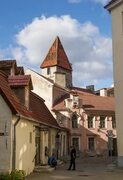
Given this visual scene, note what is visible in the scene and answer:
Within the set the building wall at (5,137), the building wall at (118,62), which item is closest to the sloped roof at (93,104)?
the building wall at (118,62)

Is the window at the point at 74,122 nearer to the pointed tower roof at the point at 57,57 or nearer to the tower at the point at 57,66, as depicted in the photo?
the tower at the point at 57,66

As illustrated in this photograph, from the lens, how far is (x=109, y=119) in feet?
184

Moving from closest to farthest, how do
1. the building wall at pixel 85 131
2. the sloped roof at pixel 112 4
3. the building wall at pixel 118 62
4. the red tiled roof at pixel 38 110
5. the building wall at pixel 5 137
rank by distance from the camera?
the building wall at pixel 5 137 → the red tiled roof at pixel 38 110 → the building wall at pixel 118 62 → the sloped roof at pixel 112 4 → the building wall at pixel 85 131

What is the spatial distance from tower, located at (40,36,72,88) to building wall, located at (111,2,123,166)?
4061 centimetres

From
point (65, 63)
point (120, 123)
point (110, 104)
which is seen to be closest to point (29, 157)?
point (120, 123)

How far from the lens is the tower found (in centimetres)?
7019

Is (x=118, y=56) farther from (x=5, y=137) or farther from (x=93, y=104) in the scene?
(x=93, y=104)

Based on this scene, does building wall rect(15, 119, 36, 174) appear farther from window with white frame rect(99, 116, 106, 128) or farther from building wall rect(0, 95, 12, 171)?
window with white frame rect(99, 116, 106, 128)

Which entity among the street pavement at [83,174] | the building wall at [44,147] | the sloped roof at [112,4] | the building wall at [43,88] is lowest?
the street pavement at [83,174]

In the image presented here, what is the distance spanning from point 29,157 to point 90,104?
1377 inches

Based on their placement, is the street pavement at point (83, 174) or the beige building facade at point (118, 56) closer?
the street pavement at point (83, 174)

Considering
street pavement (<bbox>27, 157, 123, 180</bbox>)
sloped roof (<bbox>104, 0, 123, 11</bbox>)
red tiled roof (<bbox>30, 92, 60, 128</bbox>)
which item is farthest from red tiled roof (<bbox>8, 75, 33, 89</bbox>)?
sloped roof (<bbox>104, 0, 123, 11</bbox>)

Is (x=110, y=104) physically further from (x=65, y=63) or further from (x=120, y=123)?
(x=120, y=123)

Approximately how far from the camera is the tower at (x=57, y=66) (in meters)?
70.2
